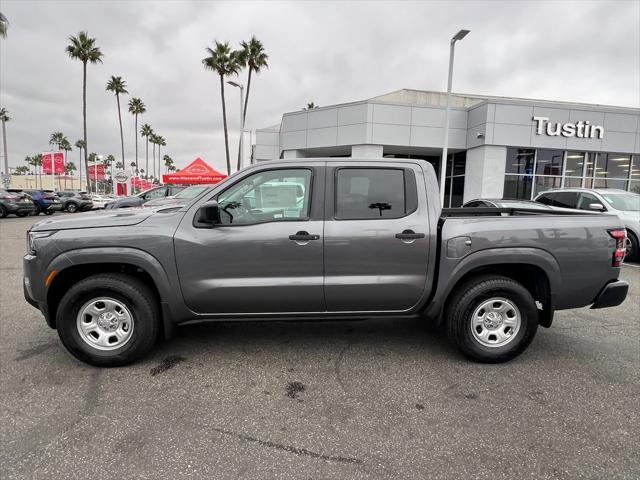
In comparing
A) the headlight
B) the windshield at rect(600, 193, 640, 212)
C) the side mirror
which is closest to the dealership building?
the windshield at rect(600, 193, 640, 212)

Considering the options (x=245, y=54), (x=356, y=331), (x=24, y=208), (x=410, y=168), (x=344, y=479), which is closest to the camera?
(x=344, y=479)

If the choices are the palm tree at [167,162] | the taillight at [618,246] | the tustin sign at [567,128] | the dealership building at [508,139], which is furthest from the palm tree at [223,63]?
the palm tree at [167,162]

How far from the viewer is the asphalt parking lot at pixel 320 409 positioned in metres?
2.37

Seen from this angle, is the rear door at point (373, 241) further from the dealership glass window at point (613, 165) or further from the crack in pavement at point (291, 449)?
the dealership glass window at point (613, 165)

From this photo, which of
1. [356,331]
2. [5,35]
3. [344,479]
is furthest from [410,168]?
[5,35]

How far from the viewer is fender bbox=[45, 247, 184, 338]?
3.36 meters

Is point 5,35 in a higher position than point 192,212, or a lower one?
higher

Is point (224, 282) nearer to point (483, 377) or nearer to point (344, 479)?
point (344, 479)

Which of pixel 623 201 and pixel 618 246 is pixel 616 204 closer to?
pixel 623 201

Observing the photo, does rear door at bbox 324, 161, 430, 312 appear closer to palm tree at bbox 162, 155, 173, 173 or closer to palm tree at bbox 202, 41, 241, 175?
palm tree at bbox 202, 41, 241, 175

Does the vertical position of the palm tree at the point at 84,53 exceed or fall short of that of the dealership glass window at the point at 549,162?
it exceeds it

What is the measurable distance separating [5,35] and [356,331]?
27022mm

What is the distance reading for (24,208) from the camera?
2092cm

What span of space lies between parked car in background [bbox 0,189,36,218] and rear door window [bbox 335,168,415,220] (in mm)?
22940
